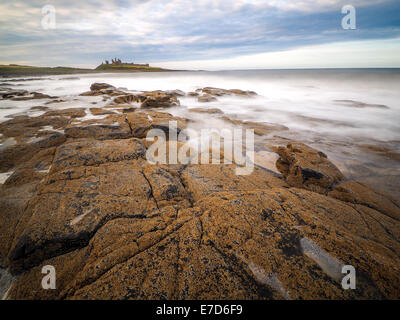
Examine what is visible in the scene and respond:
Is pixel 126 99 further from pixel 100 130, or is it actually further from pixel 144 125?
pixel 100 130

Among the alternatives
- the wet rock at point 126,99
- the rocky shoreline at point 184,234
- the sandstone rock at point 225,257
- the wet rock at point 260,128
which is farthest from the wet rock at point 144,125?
the wet rock at point 126,99

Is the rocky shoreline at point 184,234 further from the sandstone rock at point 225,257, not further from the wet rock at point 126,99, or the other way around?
the wet rock at point 126,99

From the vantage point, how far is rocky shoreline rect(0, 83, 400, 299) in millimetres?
1709

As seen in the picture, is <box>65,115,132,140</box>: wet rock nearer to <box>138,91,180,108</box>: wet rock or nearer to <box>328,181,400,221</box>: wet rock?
<box>328,181,400,221</box>: wet rock

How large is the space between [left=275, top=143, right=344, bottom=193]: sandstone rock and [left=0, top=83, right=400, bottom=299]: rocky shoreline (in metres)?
0.06

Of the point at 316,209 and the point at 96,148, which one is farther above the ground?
the point at 96,148

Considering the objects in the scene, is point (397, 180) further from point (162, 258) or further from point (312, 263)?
point (162, 258)

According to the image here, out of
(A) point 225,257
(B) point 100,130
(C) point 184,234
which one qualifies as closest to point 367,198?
(A) point 225,257

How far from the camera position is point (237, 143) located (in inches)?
252

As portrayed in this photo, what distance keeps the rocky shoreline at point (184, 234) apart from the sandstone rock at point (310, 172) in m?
0.06

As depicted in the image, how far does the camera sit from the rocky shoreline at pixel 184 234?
171 centimetres

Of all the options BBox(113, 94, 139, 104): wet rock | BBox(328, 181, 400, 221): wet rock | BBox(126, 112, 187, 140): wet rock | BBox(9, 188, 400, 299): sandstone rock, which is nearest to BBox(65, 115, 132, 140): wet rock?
BBox(126, 112, 187, 140): wet rock
